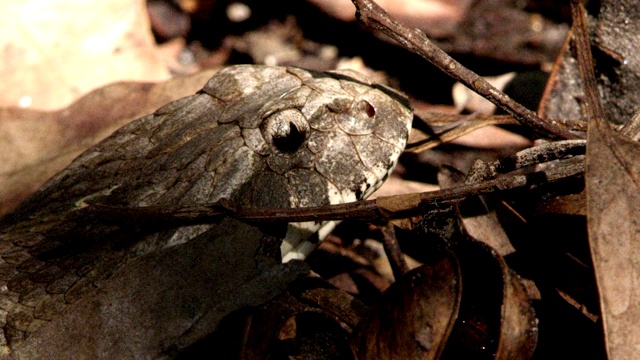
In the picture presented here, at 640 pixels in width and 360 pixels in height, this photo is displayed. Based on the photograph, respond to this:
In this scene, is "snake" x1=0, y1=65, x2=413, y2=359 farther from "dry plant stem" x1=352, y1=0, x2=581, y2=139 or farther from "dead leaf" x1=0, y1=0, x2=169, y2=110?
"dead leaf" x1=0, y1=0, x2=169, y2=110

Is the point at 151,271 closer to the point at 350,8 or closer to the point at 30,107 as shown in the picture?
the point at 30,107

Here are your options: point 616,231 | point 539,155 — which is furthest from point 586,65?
point 616,231

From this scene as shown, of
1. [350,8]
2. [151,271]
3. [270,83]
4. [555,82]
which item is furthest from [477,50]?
[151,271]

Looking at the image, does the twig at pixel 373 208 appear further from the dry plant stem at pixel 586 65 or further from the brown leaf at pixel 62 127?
the brown leaf at pixel 62 127

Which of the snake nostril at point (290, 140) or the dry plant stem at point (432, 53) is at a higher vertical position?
the dry plant stem at point (432, 53)

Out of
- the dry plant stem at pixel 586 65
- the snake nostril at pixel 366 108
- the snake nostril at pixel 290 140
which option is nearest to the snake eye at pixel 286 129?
the snake nostril at pixel 290 140

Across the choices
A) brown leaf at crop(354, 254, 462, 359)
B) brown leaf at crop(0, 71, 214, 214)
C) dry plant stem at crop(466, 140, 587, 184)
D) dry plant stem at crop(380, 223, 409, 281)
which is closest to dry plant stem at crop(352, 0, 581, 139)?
dry plant stem at crop(466, 140, 587, 184)

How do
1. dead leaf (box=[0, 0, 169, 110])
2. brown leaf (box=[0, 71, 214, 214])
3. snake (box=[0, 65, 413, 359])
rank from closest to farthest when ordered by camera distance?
snake (box=[0, 65, 413, 359]) → brown leaf (box=[0, 71, 214, 214]) → dead leaf (box=[0, 0, 169, 110])
